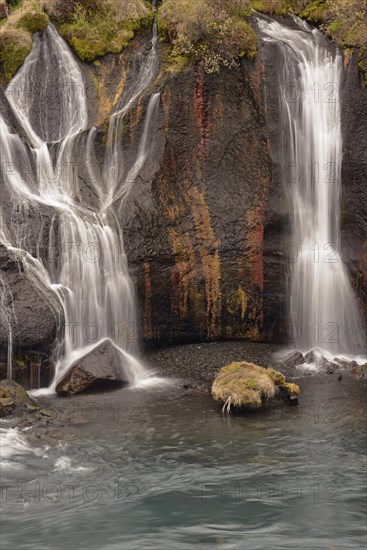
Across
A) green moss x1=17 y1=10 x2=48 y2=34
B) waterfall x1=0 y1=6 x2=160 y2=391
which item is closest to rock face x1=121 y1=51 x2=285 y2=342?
waterfall x1=0 y1=6 x2=160 y2=391

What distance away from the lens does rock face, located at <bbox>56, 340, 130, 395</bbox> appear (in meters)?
18.7

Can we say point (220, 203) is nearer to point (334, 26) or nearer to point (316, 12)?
point (334, 26)

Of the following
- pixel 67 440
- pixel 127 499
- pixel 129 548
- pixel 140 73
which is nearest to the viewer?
pixel 129 548

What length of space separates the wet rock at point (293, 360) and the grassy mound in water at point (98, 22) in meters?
12.2

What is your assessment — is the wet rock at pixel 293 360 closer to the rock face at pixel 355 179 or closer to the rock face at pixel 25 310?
the rock face at pixel 355 179

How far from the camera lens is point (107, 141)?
74.4 ft

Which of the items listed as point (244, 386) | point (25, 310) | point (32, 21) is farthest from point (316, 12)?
point (25, 310)

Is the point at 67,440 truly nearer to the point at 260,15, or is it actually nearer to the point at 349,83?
the point at 349,83

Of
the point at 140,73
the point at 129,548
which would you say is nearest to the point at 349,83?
the point at 140,73

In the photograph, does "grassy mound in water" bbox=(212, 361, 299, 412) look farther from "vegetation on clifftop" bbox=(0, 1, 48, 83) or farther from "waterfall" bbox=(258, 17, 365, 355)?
"vegetation on clifftop" bbox=(0, 1, 48, 83)

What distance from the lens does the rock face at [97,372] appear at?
1873cm

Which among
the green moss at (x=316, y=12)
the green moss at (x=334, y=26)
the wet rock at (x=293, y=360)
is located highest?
the green moss at (x=316, y=12)

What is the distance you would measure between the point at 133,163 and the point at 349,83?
7699 mm

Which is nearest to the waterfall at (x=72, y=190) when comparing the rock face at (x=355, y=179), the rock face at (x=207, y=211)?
the rock face at (x=207, y=211)
